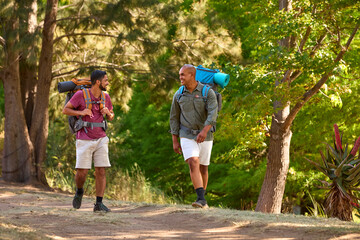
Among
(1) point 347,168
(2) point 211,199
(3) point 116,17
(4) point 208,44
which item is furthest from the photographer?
(2) point 211,199

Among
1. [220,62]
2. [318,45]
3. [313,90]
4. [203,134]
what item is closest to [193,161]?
[203,134]

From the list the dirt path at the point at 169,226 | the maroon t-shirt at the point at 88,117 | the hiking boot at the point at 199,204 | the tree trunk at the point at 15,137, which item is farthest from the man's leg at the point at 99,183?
the tree trunk at the point at 15,137

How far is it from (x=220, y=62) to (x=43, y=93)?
6008 millimetres

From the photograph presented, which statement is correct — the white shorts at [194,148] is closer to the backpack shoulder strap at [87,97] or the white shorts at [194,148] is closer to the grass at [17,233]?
the backpack shoulder strap at [87,97]

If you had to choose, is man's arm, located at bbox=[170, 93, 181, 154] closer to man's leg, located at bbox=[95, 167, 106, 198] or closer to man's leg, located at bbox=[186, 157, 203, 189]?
man's leg, located at bbox=[186, 157, 203, 189]

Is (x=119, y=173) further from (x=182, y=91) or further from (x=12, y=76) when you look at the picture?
(x=182, y=91)

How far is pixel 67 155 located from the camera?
19.4 metres

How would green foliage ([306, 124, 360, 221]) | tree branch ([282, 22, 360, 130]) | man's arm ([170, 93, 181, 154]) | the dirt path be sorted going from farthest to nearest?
tree branch ([282, 22, 360, 130]), green foliage ([306, 124, 360, 221]), man's arm ([170, 93, 181, 154]), the dirt path

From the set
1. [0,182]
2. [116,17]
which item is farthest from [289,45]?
[0,182]

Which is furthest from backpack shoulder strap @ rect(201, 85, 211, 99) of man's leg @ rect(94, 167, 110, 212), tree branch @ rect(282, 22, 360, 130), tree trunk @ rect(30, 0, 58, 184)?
tree trunk @ rect(30, 0, 58, 184)

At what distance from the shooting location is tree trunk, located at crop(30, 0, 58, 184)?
1505 centimetres

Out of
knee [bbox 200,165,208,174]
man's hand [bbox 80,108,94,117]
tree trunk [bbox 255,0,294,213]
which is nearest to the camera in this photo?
man's hand [bbox 80,108,94,117]

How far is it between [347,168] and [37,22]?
9.89m

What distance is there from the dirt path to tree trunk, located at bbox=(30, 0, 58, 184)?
25.5 ft
